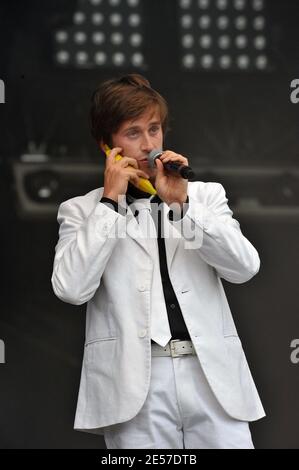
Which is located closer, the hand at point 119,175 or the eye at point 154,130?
the hand at point 119,175

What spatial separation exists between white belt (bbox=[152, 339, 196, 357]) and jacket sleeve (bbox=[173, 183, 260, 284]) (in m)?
0.23

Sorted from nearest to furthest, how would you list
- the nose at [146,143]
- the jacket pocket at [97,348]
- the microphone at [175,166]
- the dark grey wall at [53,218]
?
the microphone at [175,166] → the jacket pocket at [97,348] → the nose at [146,143] → the dark grey wall at [53,218]

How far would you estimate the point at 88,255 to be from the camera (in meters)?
2.33

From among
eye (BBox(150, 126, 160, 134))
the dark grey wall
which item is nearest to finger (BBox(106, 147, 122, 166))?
eye (BBox(150, 126, 160, 134))

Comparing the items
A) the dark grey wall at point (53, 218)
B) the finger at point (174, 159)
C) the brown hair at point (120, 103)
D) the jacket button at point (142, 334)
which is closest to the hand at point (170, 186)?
the finger at point (174, 159)

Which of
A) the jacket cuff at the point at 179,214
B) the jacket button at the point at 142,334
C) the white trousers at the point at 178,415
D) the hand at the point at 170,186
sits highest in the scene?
the hand at the point at 170,186

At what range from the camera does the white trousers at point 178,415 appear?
2.29 meters

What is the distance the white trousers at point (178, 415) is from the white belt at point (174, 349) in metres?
0.01

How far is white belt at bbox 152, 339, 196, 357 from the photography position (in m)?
2.32

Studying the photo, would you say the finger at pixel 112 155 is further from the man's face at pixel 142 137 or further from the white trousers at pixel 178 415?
the white trousers at pixel 178 415

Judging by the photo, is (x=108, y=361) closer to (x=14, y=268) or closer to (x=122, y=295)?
(x=122, y=295)

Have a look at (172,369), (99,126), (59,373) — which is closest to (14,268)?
(59,373)
